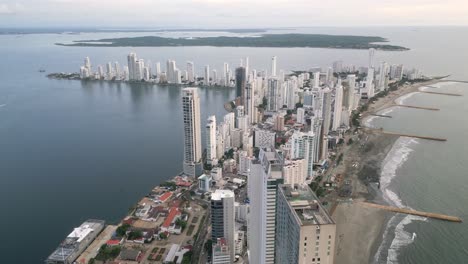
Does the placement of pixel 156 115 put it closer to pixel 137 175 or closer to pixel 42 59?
pixel 137 175

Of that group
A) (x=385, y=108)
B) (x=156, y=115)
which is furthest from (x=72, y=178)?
(x=385, y=108)

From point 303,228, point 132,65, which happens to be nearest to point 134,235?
point 303,228

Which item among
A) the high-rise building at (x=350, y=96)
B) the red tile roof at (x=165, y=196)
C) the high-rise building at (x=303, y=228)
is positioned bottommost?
the red tile roof at (x=165, y=196)

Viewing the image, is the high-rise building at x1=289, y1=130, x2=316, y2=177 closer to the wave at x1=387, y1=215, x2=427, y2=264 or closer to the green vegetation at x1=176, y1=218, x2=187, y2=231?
the wave at x1=387, y1=215, x2=427, y2=264

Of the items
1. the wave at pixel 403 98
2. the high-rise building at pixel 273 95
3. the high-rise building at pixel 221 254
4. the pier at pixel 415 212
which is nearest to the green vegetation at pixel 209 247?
the high-rise building at pixel 221 254

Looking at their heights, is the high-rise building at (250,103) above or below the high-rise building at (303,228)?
below

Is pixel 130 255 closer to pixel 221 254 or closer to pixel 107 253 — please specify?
pixel 107 253

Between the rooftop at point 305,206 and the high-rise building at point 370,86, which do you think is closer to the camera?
the rooftop at point 305,206

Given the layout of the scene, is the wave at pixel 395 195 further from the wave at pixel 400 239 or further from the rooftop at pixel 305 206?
the rooftop at pixel 305 206
